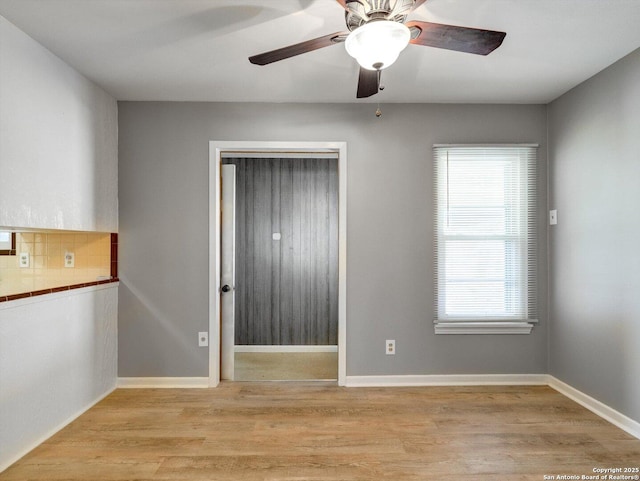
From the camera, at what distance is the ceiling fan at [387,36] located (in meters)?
1.61

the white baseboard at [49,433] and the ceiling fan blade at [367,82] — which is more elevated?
the ceiling fan blade at [367,82]

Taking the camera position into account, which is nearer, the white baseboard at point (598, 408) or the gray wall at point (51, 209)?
the gray wall at point (51, 209)

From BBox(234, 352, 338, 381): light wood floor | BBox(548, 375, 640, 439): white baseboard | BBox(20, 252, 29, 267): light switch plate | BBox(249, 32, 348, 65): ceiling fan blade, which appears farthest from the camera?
BBox(234, 352, 338, 381): light wood floor

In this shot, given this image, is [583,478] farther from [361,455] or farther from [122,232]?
[122,232]

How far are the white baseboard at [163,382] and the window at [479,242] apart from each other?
6.90 ft

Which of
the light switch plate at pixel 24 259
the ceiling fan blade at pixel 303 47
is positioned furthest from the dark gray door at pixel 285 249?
the ceiling fan blade at pixel 303 47

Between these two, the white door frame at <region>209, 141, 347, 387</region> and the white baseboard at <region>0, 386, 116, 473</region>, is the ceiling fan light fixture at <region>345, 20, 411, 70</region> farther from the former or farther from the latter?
the white baseboard at <region>0, 386, 116, 473</region>

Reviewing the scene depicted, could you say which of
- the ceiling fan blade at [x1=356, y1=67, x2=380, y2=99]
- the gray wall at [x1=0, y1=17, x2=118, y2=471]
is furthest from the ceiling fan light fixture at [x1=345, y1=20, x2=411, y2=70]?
the gray wall at [x1=0, y1=17, x2=118, y2=471]

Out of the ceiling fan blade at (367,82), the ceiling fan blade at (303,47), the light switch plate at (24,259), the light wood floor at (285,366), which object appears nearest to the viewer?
the ceiling fan blade at (303,47)

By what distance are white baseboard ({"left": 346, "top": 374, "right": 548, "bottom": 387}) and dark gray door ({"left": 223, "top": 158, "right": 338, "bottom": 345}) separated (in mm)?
1498

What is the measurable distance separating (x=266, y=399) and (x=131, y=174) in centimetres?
221

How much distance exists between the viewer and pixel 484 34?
1696 mm

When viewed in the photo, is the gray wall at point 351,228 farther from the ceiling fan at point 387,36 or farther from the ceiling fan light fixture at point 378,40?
the ceiling fan light fixture at point 378,40

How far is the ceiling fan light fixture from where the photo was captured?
1.60 meters
